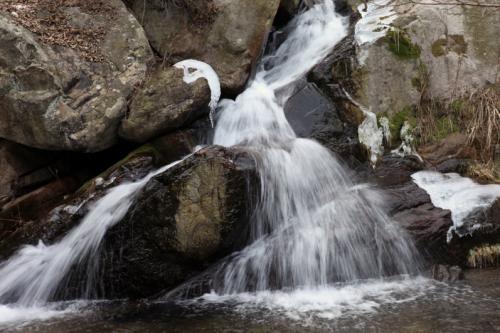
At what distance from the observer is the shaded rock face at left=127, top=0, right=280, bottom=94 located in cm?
803

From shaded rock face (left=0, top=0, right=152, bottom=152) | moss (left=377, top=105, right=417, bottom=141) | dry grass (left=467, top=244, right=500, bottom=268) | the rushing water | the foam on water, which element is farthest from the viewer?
moss (left=377, top=105, right=417, bottom=141)

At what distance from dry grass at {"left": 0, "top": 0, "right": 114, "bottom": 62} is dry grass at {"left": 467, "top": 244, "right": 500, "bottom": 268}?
19.7 feet

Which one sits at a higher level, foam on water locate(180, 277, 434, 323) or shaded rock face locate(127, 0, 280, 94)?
shaded rock face locate(127, 0, 280, 94)

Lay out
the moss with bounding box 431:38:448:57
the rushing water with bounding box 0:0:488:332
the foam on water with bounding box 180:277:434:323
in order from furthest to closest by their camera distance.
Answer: the moss with bounding box 431:38:448:57, the rushing water with bounding box 0:0:488:332, the foam on water with bounding box 180:277:434:323

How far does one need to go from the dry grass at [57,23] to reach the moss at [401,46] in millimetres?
4676

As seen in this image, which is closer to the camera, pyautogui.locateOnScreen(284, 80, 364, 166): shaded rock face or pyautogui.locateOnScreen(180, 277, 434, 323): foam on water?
pyautogui.locateOnScreen(180, 277, 434, 323): foam on water

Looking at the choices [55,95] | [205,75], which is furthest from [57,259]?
[205,75]

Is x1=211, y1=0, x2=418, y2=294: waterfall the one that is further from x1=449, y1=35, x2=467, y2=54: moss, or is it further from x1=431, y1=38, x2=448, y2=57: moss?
x1=449, y1=35, x2=467, y2=54: moss

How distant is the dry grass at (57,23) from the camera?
7191 millimetres

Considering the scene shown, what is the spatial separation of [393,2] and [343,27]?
3.66 ft

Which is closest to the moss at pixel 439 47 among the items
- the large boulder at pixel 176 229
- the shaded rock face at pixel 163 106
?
the shaded rock face at pixel 163 106

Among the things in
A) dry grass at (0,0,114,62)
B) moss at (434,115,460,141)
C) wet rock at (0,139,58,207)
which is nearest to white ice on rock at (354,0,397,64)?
moss at (434,115,460,141)

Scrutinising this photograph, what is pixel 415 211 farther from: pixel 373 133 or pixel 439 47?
pixel 439 47

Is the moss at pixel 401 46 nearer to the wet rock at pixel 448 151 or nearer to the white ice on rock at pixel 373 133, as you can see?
the white ice on rock at pixel 373 133
